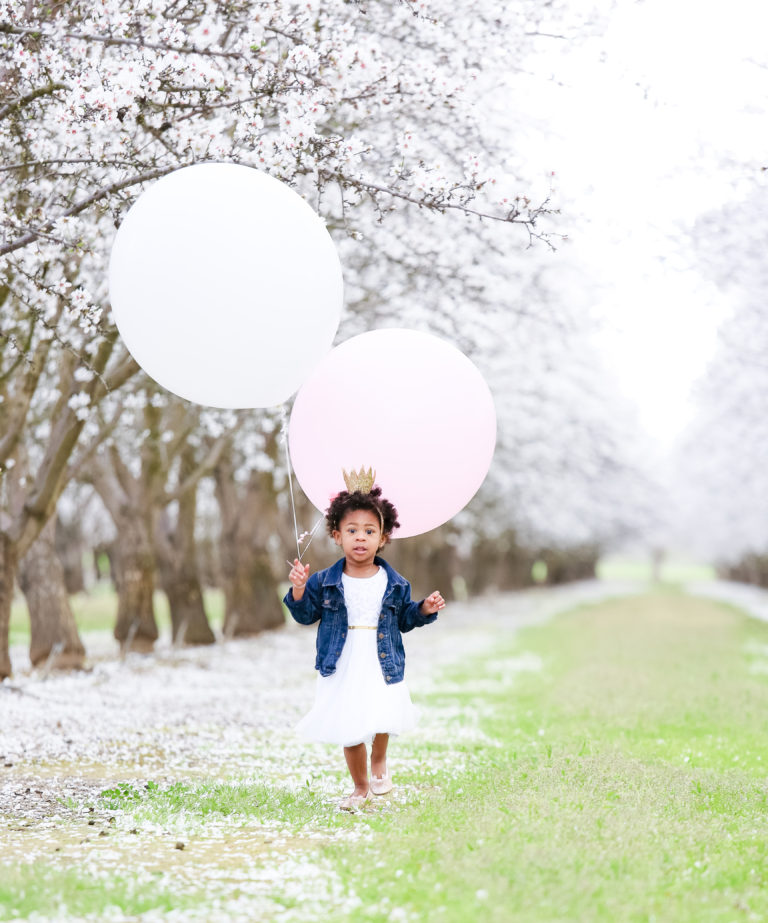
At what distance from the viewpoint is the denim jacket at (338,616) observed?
25.0ft

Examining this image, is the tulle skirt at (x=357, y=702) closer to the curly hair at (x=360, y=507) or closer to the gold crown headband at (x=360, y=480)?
the curly hair at (x=360, y=507)

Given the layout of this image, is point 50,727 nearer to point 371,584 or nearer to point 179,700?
point 179,700

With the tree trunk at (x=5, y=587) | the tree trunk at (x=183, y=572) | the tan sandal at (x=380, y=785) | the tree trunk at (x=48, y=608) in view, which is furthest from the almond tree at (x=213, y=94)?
the tree trunk at (x=183, y=572)

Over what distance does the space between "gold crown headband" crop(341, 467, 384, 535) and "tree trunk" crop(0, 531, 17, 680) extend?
8.13m

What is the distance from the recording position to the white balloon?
6.85m

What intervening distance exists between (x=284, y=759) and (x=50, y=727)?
2.80 metres

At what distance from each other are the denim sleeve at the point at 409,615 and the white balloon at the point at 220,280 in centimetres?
171

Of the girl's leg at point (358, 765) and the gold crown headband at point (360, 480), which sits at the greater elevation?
the gold crown headband at point (360, 480)

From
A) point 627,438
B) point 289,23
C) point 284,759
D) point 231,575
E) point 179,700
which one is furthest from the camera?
point 627,438

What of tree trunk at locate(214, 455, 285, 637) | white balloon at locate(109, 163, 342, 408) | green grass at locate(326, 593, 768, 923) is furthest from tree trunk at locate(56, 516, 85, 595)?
white balloon at locate(109, 163, 342, 408)

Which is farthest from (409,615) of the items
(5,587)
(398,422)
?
(5,587)

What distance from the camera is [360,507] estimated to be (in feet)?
24.9

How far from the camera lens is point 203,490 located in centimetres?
3500

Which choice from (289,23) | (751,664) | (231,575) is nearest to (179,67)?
(289,23)
